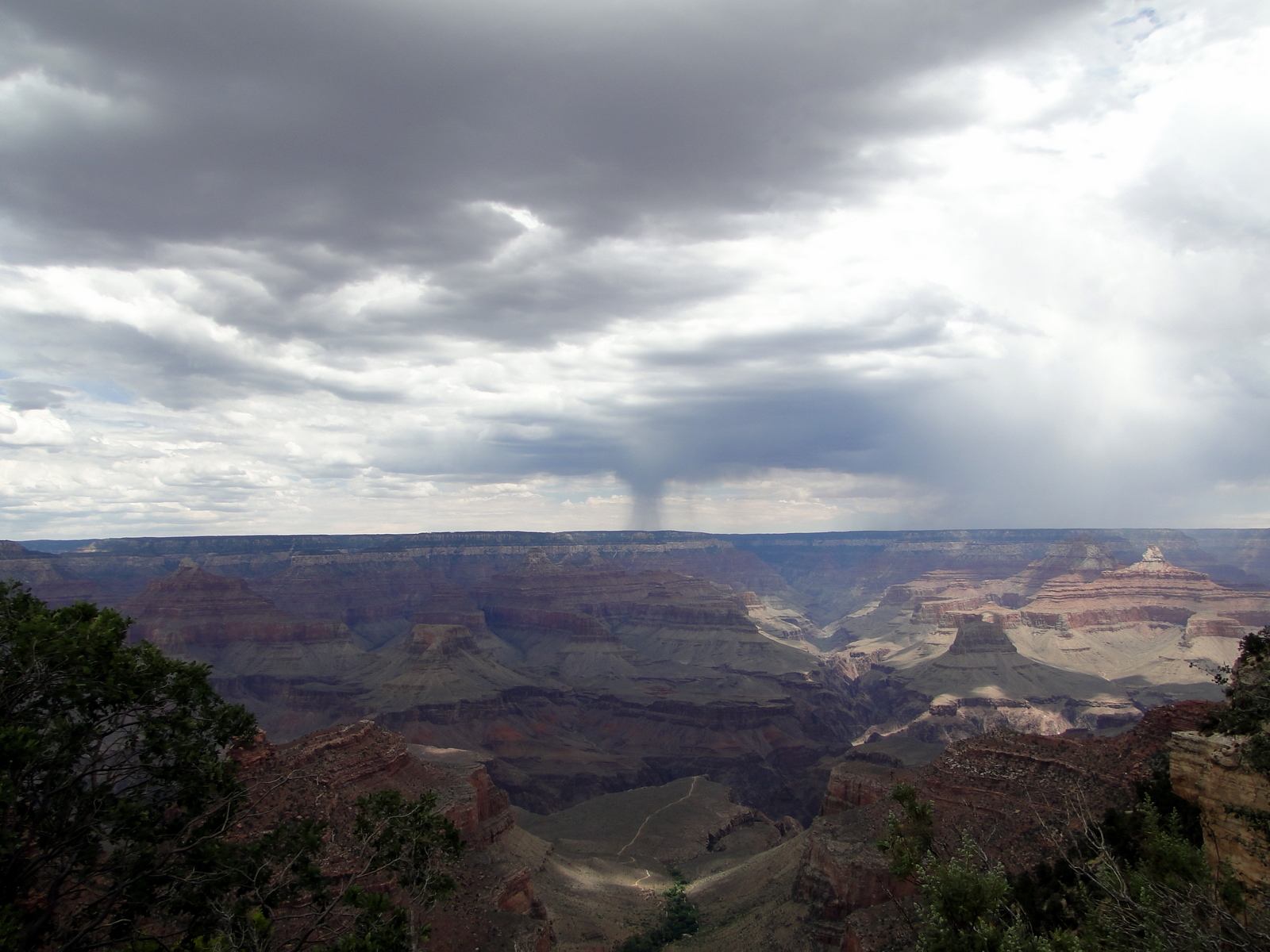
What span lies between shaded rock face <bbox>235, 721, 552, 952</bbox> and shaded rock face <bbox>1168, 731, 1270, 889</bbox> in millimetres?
30181

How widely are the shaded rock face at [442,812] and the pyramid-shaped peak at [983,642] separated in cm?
15337

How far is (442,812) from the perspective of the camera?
182 feet

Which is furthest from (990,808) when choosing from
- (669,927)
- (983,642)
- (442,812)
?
(983,642)

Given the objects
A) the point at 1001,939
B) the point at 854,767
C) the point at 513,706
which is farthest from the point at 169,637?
the point at 1001,939

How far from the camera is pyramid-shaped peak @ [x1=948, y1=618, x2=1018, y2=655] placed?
7574 inches

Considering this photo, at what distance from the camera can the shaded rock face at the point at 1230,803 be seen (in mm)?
24703

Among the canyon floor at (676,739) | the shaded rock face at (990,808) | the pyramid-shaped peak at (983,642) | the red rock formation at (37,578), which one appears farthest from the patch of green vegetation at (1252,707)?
the red rock formation at (37,578)

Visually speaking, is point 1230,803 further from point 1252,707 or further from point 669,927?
point 669,927

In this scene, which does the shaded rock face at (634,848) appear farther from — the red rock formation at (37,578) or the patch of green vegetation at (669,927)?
the red rock formation at (37,578)

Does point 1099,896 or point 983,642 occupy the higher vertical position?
point 1099,896

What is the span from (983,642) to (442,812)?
173m

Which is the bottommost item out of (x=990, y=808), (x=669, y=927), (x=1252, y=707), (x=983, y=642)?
(x=983, y=642)

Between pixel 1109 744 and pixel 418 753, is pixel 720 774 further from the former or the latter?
pixel 1109 744

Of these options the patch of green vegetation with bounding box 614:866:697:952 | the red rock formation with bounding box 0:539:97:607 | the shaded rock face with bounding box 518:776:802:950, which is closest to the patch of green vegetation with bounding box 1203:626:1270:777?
the patch of green vegetation with bounding box 614:866:697:952
